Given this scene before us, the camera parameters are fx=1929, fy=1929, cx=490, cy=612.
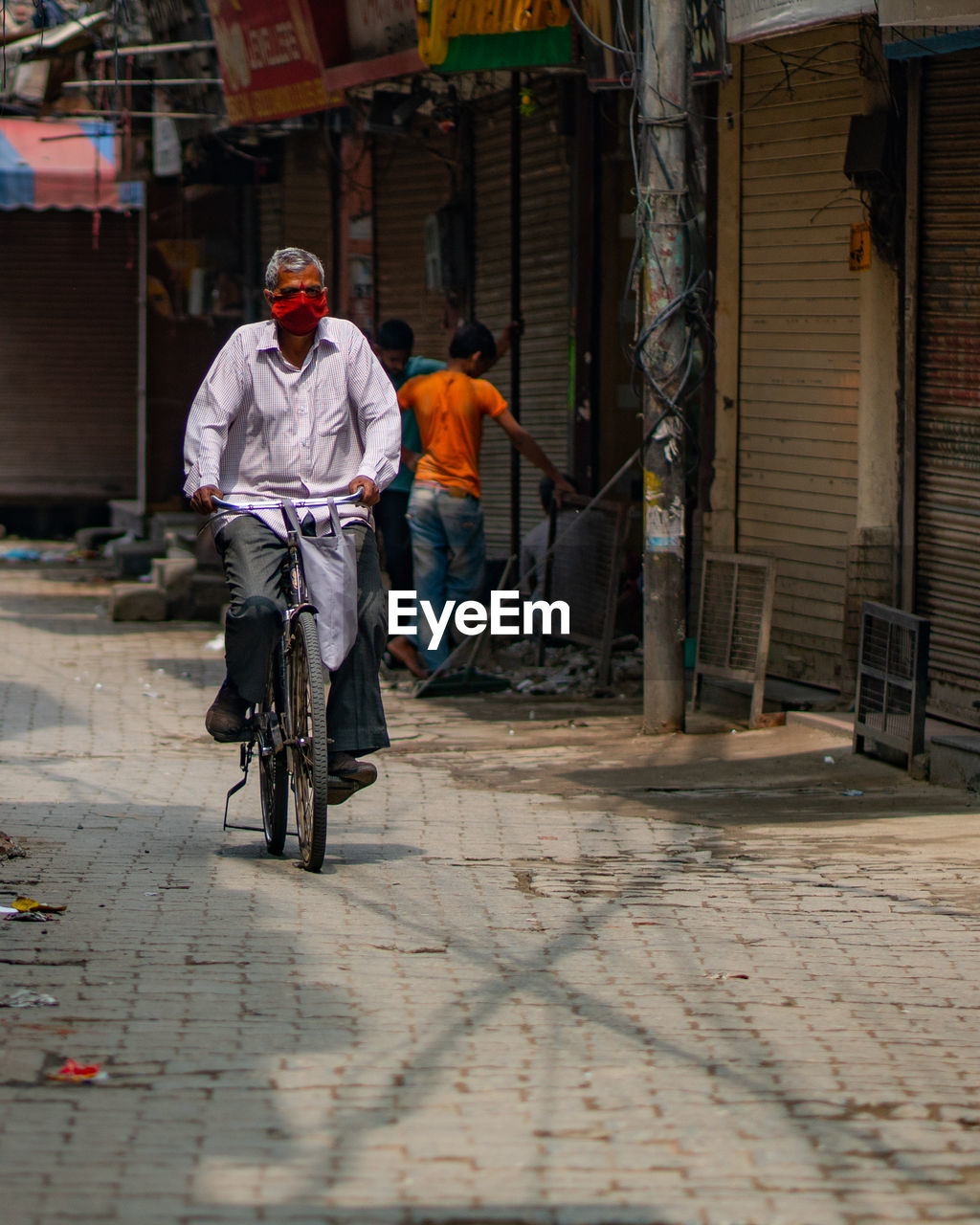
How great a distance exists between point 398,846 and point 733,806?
162 centimetres

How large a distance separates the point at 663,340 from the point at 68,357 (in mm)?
14838

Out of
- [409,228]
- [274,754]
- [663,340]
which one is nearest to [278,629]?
[274,754]

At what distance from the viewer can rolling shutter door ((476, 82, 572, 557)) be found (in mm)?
13289

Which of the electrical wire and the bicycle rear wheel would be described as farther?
the electrical wire

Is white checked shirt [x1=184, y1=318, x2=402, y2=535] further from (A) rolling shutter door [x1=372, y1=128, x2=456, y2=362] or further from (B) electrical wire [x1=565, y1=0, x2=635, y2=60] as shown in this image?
(A) rolling shutter door [x1=372, y1=128, x2=456, y2=362]

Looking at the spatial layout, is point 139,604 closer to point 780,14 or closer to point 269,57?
point 269,57

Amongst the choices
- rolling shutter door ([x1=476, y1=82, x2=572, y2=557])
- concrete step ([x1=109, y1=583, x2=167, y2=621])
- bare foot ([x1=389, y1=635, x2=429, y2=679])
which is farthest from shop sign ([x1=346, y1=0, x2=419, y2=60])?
concrete step ([x1=109, y1=583, x2=167, y2=621])

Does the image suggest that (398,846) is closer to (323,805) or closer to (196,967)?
(323,805)

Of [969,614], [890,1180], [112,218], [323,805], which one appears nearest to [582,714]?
[969,614]

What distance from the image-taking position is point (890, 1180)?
344 centimetres

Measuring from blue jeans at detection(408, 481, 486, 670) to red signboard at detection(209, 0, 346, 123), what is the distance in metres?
4.43

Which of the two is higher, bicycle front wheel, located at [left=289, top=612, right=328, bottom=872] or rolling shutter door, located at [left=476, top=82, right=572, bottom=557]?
rolling shutter door, located at [left=476, top=82, right=572, bottom=557]

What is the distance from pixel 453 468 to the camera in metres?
10.8

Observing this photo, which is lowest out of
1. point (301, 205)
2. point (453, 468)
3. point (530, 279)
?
point (453, 468)
